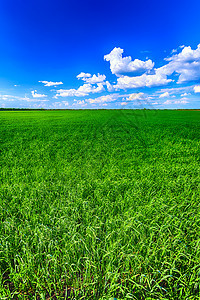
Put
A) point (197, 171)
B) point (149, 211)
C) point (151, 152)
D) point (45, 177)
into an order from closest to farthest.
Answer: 1. point (149, 211)
2. point (45, 177)
3. point (197, 171)
4. point (151, 152)

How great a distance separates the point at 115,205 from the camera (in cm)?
358

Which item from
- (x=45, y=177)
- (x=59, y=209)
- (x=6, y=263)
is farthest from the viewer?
(x=45, y=177)

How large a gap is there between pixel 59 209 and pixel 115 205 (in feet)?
4.49

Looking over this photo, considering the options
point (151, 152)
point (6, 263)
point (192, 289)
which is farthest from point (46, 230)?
point (151, 152)

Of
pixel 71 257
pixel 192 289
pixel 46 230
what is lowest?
pixel 192 289

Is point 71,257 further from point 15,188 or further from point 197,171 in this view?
point 197,171

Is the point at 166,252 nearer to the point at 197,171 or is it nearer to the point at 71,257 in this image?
the point at 71,257

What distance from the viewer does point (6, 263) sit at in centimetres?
251

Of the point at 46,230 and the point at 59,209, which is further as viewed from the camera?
the point at 59,209

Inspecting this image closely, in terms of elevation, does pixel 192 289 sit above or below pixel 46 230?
below

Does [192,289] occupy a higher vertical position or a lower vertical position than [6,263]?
higher

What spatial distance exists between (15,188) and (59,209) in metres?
1.76

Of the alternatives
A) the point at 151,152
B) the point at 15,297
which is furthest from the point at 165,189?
the point at 151,152

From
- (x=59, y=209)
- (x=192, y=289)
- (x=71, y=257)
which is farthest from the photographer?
(x=59, y=209)
